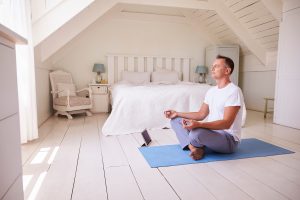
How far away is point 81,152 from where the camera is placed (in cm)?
214

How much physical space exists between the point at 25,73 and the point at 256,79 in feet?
15.5

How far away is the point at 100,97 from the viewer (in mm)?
4527

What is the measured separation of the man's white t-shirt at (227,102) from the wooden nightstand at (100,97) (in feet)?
9.39

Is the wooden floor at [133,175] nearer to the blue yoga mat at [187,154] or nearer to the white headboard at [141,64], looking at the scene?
the blue yoga mat at [187,154]

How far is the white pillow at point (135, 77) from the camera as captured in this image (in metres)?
4.83

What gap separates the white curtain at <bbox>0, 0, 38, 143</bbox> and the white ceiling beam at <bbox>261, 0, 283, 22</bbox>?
3452 mm

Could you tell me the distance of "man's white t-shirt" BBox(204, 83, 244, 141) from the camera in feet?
6.01

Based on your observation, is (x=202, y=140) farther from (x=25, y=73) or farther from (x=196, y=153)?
(x=25, y=73)

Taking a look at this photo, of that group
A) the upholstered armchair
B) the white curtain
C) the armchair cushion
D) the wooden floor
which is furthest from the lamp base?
the white curtain

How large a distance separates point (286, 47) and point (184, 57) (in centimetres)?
242

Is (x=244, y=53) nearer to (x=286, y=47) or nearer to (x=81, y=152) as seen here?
(x=286, y=47)

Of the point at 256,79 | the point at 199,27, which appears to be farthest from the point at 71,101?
the point at 256,79

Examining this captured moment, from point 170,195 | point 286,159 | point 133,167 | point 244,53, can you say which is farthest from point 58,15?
point 244,53

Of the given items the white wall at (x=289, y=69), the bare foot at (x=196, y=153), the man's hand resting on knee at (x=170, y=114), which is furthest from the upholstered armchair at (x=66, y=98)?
the white wall at (x=289, y=69)
